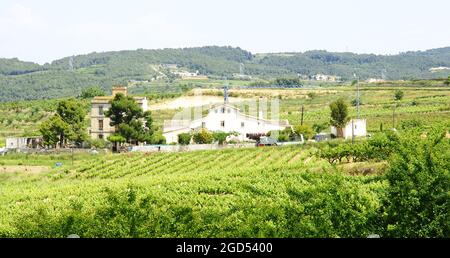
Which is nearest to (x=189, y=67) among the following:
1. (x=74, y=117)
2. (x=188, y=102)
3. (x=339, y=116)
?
(x=188, y=102)

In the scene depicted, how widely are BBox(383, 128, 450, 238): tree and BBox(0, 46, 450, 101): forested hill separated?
67.0 m

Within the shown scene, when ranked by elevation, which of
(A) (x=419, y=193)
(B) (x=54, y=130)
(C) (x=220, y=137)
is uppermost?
(A) (x=419, y=193)

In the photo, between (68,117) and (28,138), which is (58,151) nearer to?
(68,117)

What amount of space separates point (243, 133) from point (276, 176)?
1535cm

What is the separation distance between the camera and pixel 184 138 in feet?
105

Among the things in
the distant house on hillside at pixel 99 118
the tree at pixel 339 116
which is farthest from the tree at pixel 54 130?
the tree at pixel 339 116

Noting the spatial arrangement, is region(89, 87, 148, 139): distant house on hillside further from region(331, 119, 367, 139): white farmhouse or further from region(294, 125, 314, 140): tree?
region(331, 119, 367, 139): white farmhouse

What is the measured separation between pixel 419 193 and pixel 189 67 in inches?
5151

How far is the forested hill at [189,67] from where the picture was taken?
87375 millimetres

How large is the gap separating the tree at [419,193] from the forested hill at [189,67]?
67.0m

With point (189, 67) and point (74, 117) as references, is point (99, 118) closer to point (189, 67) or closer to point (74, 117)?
point (74, 117)

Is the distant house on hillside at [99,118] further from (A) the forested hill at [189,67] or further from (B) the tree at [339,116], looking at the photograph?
(A) the forested hill at [189,67]
